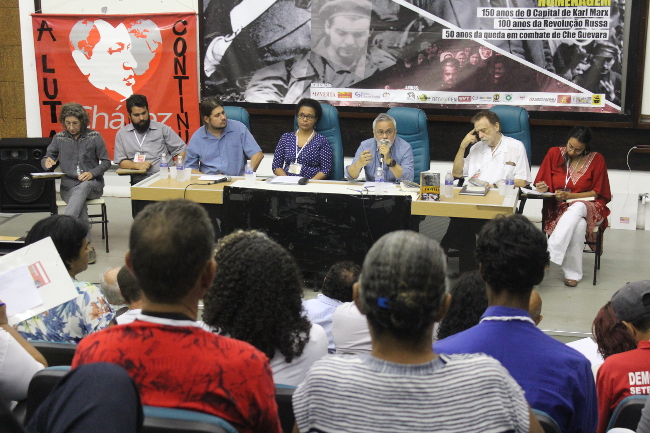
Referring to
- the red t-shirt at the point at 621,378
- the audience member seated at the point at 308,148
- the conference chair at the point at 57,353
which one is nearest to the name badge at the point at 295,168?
the audience member seated at the point at 308,148

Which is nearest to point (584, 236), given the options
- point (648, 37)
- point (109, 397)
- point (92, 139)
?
point (648, 37)

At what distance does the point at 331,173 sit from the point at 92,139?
6.08ft

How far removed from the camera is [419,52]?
236 inches

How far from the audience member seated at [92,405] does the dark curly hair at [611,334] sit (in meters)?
1.45

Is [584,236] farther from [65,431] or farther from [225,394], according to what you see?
[65,431]

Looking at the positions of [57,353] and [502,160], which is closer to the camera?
[57,353]

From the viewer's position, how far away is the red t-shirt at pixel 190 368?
1098mm

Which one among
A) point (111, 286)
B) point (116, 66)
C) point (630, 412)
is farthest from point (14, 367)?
point (116, 66)

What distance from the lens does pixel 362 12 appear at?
605 cm

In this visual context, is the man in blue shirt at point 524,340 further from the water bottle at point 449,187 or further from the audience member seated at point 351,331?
the water bottle at point 449,187

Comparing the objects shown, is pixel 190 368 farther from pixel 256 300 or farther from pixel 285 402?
pixel 256 300

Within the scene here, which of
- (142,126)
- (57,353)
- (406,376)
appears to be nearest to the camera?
(406,376)

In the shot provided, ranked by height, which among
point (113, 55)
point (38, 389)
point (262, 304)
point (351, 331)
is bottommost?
point (351, 331)

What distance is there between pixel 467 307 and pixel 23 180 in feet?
14.2
